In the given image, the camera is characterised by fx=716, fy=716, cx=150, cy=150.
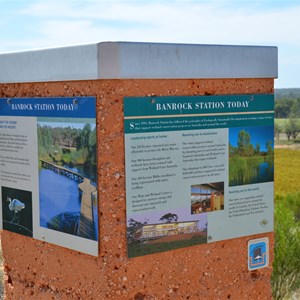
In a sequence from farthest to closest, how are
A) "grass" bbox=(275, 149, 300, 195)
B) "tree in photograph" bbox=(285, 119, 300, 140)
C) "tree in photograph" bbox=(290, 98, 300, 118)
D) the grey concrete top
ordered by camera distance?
"tree in photograph" bbox=(290, 98, 300, 118), "tree in photograph" bbox=(285, 119, 300, 140), "grass" bbox=(275, 149, 300, 195), the grey concrete top

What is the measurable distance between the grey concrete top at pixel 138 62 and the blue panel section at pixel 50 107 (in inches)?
5.1

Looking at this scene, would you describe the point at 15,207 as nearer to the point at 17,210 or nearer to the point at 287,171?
the point at 17,210

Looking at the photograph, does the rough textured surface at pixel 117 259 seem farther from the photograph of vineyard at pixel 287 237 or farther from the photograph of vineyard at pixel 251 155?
the photograph of vineyard at pixel 287 237

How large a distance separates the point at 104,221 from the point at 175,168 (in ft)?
1.77

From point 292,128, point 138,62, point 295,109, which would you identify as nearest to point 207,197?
point 138,62

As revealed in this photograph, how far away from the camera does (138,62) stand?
4.07m

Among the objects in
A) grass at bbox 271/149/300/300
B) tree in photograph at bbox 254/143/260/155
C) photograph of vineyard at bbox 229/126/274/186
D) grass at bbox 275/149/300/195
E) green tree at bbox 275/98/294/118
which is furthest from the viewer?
green tree at bbox 275/98/294/118

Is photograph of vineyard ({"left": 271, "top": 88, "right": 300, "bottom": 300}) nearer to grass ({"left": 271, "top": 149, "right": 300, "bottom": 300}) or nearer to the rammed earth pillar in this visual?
grass ({"left": 271, "top": 149, "right": 300, "bottom": 300})

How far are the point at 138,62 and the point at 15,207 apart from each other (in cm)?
148

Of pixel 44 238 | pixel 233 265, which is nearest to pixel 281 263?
pixel 233 265

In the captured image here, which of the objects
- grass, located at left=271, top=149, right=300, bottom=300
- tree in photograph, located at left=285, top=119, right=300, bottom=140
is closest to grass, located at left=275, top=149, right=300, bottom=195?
tree in photograph, located at left=285, top=119, right=300, bottom=140

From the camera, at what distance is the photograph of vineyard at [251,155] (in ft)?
15.0

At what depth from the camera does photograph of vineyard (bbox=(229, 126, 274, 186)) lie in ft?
15.0

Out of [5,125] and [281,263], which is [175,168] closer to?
[5,125]
